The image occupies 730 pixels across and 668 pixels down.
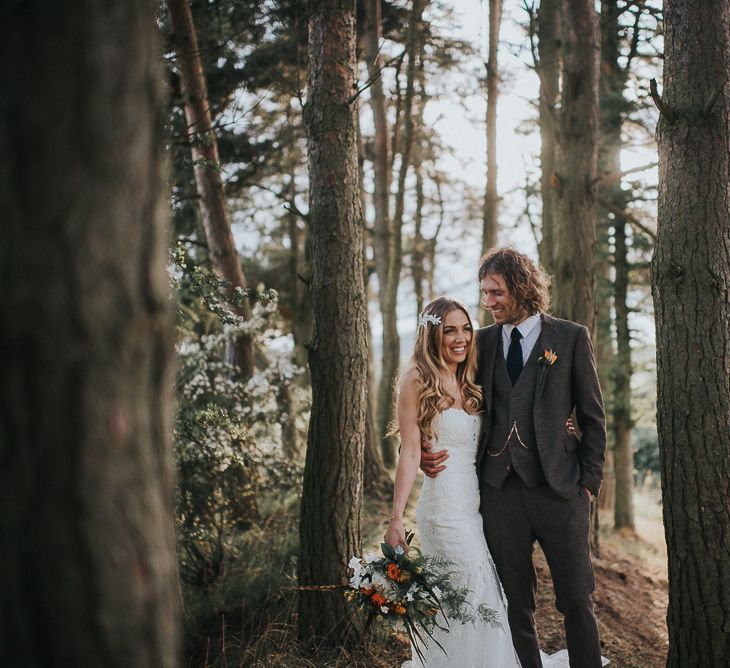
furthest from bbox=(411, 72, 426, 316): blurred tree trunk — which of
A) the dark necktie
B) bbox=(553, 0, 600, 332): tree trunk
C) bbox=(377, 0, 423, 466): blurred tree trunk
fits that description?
the dark necktie

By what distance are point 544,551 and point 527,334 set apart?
4.33ft

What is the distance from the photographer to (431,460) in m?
3.86

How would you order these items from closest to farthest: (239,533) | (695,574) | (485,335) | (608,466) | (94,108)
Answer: (94,108) < (695,574) < (485,335) < (239,533) < (608,466)

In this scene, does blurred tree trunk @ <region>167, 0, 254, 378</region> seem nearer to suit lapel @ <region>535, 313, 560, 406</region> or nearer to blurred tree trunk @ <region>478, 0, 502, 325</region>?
suit lapel @ <region>535, 313, 560, 406</region>

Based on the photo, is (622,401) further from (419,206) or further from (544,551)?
(544,551)

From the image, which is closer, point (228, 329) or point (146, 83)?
point (146, 83)

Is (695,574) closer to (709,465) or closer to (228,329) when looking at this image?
(709,465)

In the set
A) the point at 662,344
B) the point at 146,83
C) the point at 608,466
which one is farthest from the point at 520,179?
the point at 146,83

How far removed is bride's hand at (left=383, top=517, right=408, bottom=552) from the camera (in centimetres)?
359

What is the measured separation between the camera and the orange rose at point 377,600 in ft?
10.9

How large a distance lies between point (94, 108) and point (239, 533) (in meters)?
6.20

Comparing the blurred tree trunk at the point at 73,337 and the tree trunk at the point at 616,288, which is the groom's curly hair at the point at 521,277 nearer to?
the blurred tree trunk at the point at 73,337

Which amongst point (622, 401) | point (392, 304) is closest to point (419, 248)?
point (392, 304)

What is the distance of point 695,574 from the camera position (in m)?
3.49
